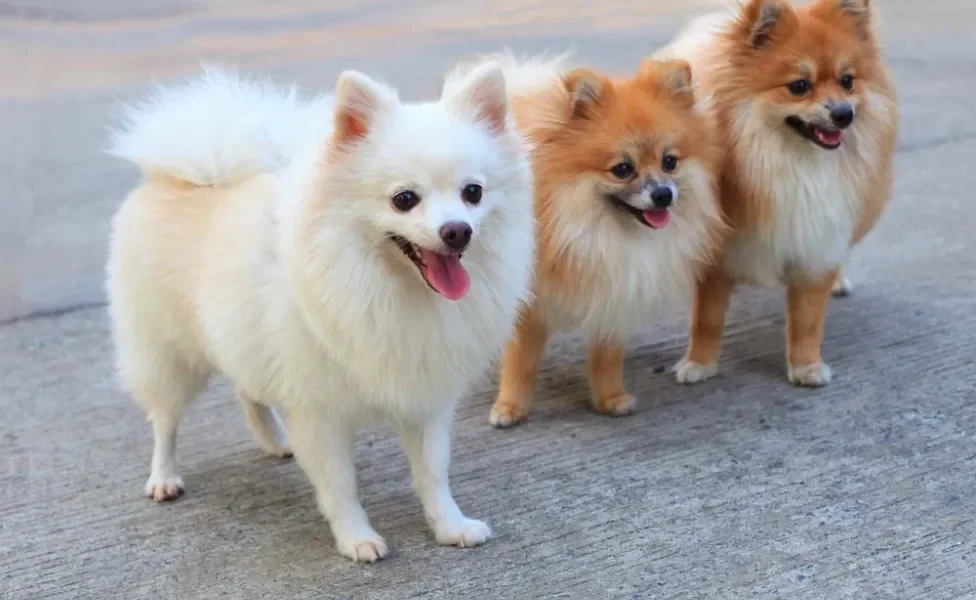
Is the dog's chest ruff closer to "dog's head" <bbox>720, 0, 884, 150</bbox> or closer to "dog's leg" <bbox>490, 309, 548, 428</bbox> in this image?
"dog's head" <bbox>720, 0, 884, 150</bbox>

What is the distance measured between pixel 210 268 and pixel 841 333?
1.89 meters

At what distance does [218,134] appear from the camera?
6.74 feet

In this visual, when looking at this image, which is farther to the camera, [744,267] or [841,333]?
[841,333]

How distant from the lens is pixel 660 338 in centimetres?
303

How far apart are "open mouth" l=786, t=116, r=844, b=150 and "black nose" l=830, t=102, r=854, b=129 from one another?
0.04 meters

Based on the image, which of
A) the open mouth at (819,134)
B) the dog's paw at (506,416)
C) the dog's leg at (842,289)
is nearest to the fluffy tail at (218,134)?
the dog's paw at (506,416)

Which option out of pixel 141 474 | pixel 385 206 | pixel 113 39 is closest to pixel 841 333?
pixel 385 206

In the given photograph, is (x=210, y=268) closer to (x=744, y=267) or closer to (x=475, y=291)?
(x=475, y=291)

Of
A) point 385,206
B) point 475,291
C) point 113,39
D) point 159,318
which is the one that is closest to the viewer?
point 385,206

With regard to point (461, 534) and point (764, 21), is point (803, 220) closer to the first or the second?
point (764, 21)

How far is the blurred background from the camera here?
3.80 metres

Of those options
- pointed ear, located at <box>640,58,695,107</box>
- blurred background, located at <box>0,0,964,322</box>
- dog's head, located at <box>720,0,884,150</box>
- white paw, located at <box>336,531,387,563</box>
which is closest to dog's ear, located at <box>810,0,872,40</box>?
dog's head, located at <box>720,0,884,150</box>

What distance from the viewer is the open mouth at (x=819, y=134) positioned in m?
2.41

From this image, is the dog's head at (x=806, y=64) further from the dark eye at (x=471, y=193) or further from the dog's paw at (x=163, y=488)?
the dog's paw at (x=163, y=488)
